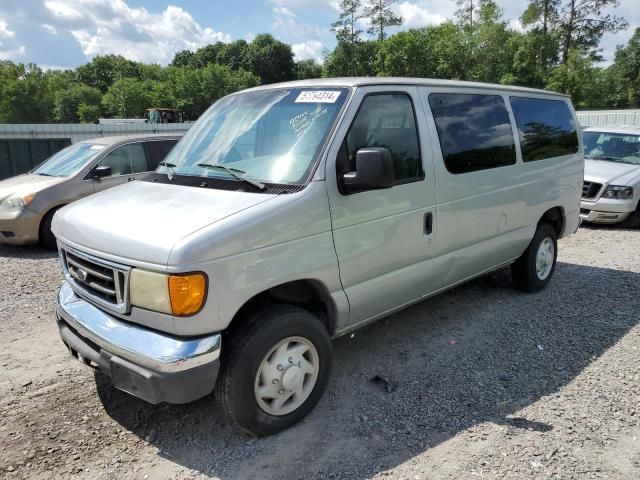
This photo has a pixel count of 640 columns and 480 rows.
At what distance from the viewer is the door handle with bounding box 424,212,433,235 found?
12.5 feet

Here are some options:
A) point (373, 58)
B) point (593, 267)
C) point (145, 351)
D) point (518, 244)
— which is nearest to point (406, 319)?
point (518, 244)

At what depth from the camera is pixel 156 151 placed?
8859 mm

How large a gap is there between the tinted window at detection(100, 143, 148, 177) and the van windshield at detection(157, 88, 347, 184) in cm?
498

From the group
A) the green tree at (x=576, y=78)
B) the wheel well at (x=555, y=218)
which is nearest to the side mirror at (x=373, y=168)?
the wheel well at (x=555, y=218)

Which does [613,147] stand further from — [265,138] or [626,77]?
[626,77]

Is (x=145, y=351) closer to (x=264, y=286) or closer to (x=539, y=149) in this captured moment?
(x=264, y=286)

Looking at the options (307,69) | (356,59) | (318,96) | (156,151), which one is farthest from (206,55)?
(318,96)

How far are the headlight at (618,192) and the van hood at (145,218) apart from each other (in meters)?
8.32

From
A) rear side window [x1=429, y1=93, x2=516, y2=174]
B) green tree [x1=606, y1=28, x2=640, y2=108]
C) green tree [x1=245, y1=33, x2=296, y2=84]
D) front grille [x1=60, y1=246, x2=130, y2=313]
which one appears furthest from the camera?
green tree [x1=245, y1=33, x2=296, y2=84]

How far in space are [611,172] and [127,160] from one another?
29.6 feet

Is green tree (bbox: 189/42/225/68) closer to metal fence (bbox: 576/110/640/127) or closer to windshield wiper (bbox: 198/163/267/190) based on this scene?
metal fence (bbox: 576/110/640/127)

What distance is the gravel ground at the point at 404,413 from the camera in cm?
282

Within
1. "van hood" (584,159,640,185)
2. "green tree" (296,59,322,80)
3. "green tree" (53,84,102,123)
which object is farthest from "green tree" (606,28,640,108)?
"green tree" (53,84,102,123)

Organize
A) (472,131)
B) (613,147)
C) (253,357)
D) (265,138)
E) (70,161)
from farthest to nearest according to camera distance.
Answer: (613,147)
(70,161)
(472,131)
(265,138)
(253,357)
